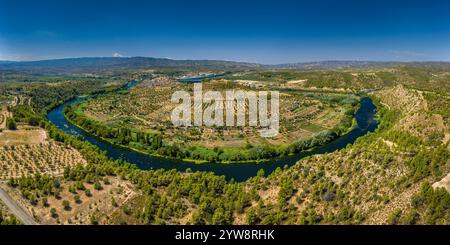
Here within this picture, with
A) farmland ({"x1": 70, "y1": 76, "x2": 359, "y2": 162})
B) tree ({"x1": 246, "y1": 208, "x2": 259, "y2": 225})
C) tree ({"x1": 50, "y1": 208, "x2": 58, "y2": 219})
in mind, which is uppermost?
farmland ({"x1": 70, "y1": 76, "x2": 359, "y2": 162})

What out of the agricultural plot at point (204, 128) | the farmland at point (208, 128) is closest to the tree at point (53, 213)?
the farmland at point (208, 128)

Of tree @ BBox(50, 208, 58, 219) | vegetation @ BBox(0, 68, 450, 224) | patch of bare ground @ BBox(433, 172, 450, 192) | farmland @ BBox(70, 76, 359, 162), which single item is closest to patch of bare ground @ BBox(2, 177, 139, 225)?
tree @ BBox(50, 208, 58, 219)

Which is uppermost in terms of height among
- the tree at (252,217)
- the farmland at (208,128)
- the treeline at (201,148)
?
the farmland at (208,128)

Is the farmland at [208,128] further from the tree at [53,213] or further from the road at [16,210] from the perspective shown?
the road at [16,210]

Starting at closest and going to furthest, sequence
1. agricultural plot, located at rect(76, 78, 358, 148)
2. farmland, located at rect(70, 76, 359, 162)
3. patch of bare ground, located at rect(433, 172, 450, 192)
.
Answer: patch of bare ground, located at rect(433, 172, 450, 192)
farmland, located at rect(70, 76, 359, 162)
agricultural plot, located at rect(76, 78, 358, 148)

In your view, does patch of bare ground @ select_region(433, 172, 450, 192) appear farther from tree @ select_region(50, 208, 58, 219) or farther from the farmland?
tree @ select_region(50, 208, 58, 219)
